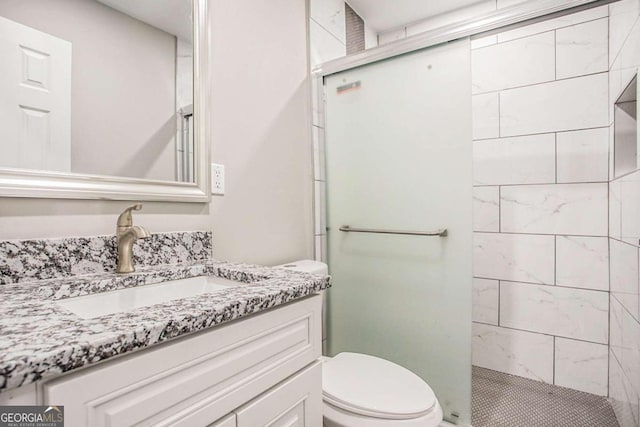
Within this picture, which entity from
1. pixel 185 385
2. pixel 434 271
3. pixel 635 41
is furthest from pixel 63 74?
pixel 635 41

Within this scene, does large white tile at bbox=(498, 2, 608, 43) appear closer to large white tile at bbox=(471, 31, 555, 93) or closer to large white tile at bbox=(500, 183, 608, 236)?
large white tile at bbox=(471, 31, 555, 93)

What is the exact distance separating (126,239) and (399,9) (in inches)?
85.3

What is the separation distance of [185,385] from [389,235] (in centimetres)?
119

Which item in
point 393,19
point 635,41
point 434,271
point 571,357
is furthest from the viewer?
point 393,19

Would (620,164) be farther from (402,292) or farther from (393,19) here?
(393,19)

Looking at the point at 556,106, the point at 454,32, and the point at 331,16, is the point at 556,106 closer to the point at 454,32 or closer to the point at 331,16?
the point at 454,32

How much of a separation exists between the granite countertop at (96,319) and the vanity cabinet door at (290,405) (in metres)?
0.19

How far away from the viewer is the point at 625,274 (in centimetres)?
138

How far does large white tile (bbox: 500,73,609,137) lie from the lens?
180cm

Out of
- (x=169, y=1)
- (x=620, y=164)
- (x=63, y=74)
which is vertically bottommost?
(x=620, y=164)

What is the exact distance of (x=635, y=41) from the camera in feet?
4.14

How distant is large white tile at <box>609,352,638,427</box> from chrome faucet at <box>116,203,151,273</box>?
1742 mm

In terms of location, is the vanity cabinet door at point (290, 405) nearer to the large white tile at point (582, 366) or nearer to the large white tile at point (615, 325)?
the large white tile at point (615, 325)

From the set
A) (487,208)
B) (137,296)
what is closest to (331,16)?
(487,208)
